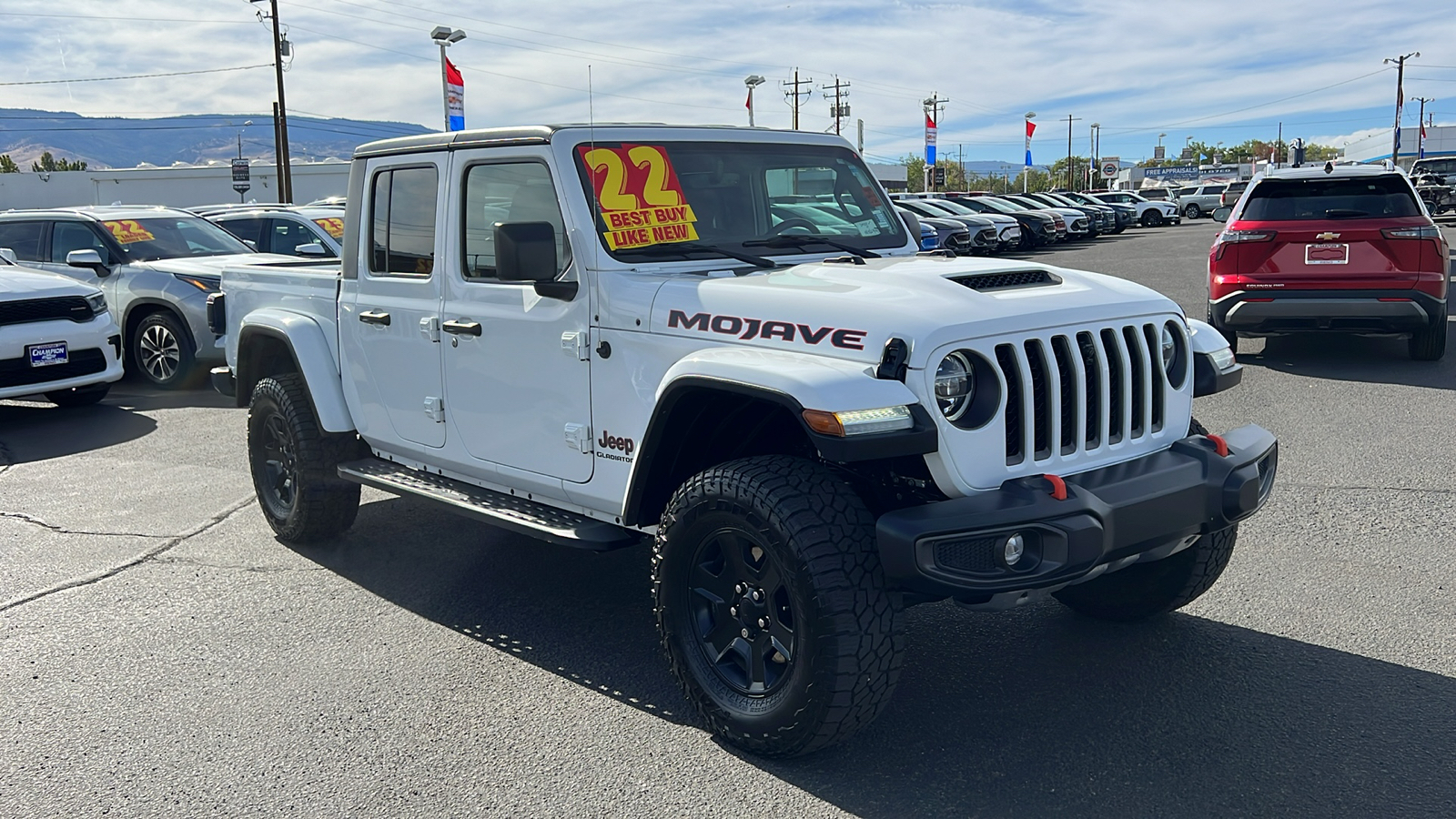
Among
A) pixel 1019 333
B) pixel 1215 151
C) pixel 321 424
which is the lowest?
pixel 321 424

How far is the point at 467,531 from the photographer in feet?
20.2

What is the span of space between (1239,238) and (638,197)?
744 centimetres

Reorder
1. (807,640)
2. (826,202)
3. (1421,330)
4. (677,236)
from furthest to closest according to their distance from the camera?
(1421,330) < (826,202) < (677,236) < (807,640)

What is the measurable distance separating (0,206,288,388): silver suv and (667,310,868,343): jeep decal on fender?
7.42 metres

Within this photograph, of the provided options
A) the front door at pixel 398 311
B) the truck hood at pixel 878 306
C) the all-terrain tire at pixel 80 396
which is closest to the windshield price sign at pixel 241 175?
the all-terrain tire at pixel 80 396

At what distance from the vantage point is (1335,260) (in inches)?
386

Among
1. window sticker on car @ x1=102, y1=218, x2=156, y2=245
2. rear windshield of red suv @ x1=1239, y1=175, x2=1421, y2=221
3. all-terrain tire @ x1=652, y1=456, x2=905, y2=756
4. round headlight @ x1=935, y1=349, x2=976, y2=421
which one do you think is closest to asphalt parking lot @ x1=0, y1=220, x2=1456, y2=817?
all-terrain tire @ x1=652, y1=456, x2=905, y2=756

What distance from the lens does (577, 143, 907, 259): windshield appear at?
4305mm

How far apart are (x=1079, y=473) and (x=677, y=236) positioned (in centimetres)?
169

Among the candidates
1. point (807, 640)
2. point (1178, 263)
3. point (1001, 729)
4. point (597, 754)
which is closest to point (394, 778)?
point (597, 754)

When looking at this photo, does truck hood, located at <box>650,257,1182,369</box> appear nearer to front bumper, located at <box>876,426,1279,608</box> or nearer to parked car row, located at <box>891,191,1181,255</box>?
front bumper, located at <box>876,426,1279,608</box>

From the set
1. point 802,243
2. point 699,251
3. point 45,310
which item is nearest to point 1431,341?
point 802,243

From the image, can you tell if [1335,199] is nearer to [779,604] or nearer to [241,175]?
[779,604]

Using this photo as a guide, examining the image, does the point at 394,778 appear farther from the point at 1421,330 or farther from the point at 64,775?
the point at 1421,330
